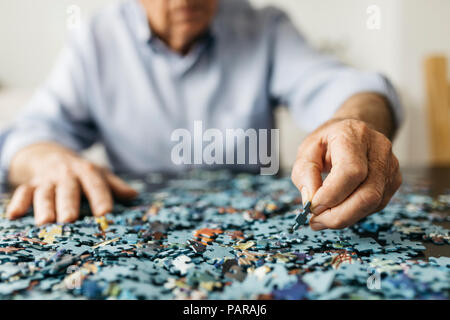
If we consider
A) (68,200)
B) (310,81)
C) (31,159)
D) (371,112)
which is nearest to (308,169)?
(371,112)

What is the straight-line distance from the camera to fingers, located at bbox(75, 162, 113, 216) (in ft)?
2.75

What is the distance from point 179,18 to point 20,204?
84cm

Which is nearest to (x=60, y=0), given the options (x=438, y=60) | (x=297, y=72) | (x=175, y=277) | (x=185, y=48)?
(x=185, y=48)

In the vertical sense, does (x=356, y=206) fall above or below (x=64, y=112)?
below

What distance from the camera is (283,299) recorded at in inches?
16.9

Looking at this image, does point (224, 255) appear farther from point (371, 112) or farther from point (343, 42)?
point (343, 42)

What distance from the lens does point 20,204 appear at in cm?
82

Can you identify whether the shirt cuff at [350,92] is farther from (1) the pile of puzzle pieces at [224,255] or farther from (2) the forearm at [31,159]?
(2) the forearm at [31,159]

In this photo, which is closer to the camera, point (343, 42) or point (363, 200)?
point (363, 200)

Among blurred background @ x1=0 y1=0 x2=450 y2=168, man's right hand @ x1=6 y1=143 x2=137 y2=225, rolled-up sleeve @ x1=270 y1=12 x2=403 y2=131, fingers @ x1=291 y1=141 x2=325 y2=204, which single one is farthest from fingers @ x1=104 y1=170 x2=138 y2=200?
blurred background @ x1=0 y1=0 x2=450 y2=168

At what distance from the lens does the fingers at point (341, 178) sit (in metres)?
0.56

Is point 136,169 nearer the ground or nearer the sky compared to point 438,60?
nearer the ground
